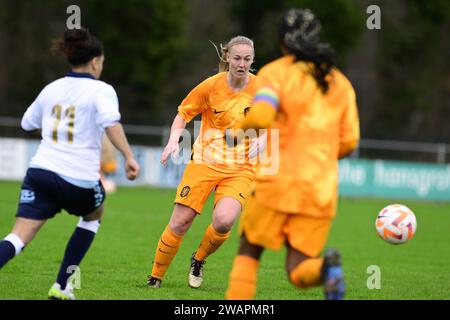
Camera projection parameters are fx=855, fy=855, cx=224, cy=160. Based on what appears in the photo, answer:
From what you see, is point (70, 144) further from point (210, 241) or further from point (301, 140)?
point (210, 241)

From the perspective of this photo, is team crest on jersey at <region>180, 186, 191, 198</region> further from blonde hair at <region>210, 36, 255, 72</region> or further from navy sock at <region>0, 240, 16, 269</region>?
navy sock at <region>0, 240, 16, 269</region>

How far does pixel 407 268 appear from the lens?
9.16m

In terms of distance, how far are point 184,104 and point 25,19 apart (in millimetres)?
26900

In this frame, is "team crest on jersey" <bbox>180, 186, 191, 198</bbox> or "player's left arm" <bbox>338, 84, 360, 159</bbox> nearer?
"player's left arm" <bbox>338, 84, 360, 159</bbox>

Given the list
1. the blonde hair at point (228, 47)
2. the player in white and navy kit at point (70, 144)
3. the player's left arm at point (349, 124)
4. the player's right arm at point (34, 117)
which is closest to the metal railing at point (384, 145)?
the blonde hair at point (228, 47)

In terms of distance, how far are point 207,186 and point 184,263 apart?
78.3 inches

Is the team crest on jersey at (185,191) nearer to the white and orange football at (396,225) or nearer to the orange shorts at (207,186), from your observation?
the orange shorts at (207,186)

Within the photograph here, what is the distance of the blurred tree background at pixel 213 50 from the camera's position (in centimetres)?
3059

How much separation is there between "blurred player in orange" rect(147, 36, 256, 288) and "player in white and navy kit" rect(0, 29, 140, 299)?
4.78 feet

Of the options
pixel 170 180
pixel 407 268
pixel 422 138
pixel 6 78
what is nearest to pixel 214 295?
pixel 407 268

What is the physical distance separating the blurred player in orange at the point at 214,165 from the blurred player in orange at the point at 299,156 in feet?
6.21

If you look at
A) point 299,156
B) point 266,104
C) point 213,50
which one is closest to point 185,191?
point 299,156

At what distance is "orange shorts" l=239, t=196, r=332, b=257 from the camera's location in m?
4.98

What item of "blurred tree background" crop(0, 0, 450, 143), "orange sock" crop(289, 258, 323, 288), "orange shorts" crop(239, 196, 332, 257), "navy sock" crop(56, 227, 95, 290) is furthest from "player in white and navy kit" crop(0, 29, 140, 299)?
"blurred tree background" crop(0, 0, 450, 143)
